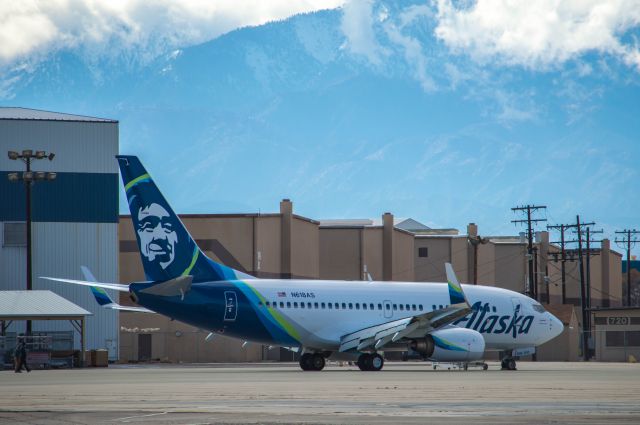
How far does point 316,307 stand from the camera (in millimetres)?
42438

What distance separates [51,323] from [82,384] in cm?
3062

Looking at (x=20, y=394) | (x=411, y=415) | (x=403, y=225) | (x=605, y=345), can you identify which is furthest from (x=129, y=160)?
(x=403, y=225)

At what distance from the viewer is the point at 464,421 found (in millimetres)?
17797

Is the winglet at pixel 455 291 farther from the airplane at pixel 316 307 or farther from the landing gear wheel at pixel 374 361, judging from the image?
the landing gear wheel at pixel 374 361

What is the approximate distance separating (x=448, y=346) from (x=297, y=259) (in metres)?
31.7

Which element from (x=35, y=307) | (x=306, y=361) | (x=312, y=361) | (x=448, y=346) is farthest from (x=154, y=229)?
(x=35, y=307)

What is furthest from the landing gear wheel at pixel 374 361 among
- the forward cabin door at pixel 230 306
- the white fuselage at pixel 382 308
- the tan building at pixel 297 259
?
the tan building at pixel 297 259

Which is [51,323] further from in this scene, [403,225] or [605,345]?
[403,225]

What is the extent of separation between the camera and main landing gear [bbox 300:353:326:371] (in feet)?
142

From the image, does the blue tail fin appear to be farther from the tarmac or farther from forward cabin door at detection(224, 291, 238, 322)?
the tarmac

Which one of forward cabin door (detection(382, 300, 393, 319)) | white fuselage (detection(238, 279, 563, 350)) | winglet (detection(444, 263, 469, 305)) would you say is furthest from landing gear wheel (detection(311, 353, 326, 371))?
winglet (detection(444, 263, 469, 305))

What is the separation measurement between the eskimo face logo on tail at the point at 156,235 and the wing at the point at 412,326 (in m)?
7.55

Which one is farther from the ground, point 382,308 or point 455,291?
point 455,291

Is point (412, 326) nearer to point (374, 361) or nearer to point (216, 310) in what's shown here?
point (374, 361)
